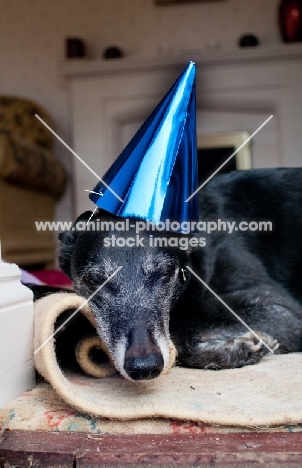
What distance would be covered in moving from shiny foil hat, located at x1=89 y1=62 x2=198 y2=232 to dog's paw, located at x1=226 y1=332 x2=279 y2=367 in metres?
0.34

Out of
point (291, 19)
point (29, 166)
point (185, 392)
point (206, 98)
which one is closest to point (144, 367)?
point (185, 392)

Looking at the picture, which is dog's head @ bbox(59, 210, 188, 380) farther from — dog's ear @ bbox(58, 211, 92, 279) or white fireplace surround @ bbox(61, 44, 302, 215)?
white fireplace surround @ bbox(61, 44, 302, 215)

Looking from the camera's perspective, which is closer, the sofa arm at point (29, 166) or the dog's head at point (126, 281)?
the dog's head at point (126, 281)

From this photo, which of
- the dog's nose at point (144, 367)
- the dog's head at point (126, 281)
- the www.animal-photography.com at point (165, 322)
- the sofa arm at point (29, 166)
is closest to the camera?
the www.animal-photography.com at point (165, 322)

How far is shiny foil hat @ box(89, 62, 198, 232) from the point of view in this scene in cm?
107

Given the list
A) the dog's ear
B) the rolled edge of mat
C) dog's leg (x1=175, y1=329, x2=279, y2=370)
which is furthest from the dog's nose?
the dog's ear

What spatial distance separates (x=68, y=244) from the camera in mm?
1429

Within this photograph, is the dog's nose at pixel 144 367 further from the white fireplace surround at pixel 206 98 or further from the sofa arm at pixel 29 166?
the white fireplace surround at pixel 206 98

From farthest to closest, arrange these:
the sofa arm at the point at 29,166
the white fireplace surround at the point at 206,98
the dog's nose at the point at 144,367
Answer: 1. the white fireplace surround at the point at 206,98
2. the sofa arm at the point at 29,166
3. the dog's nose at the point at 144,367

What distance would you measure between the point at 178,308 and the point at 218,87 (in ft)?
10.4

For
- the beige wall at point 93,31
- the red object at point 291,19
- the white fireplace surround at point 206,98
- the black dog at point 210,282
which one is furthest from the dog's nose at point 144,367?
the red object at point 291,19

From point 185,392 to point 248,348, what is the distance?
1.08 ft

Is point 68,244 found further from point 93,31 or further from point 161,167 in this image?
point 93,31

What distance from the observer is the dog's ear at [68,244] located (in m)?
1.40
